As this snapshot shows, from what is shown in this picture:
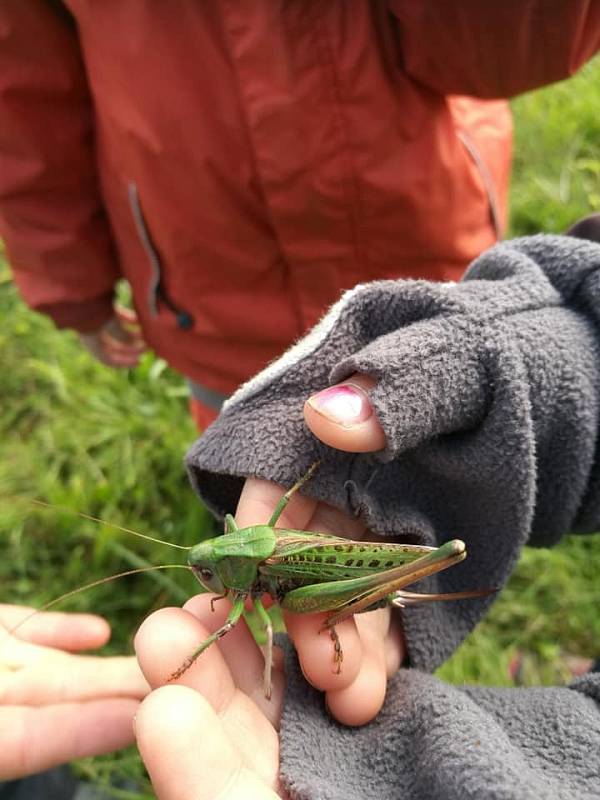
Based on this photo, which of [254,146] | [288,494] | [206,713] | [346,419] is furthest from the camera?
[254,146]

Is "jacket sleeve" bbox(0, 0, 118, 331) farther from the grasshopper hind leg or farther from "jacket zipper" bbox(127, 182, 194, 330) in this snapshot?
the grasshopper hind leg

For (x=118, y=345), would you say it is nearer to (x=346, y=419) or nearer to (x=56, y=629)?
(x=56, y=629)

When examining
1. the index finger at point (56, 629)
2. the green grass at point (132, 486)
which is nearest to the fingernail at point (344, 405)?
the index finger at point (56, 629)

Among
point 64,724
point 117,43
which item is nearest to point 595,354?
point 117,43

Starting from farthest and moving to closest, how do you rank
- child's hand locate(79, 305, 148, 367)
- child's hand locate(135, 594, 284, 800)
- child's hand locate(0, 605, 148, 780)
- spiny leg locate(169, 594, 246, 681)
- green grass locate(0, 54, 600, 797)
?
1. child's hand locate(79, 305, 148, 367)
2. green grass locate(0, 54, 600, 797)
3. child's hand locate(0, 605, 148, 780)
4. spiny leg locate(169, 594, 246, 681)
5. child's hand locate(135, 594, 284, 800)

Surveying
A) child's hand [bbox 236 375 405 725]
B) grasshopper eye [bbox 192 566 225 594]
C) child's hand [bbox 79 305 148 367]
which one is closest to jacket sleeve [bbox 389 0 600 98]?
child's hand [bbox 236 375 405 725]

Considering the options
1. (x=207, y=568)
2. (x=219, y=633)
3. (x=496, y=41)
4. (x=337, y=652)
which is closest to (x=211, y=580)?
(x=207, y=568)

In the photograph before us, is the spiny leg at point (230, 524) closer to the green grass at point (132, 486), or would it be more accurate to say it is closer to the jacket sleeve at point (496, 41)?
the jacket sleeve at point (496, 41)
